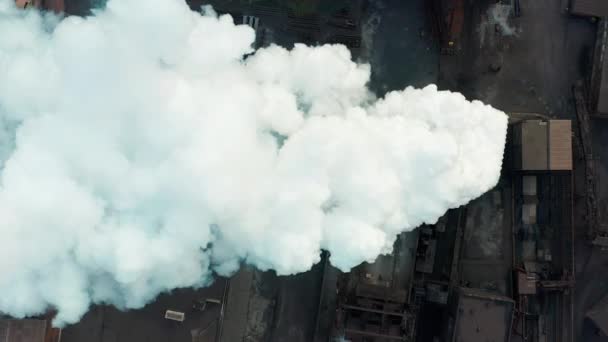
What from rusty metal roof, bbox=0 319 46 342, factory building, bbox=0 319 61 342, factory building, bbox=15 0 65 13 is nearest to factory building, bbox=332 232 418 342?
factory building, bbox=0 319 61 342

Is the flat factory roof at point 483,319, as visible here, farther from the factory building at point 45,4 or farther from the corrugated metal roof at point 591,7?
the factory building at point 45,4

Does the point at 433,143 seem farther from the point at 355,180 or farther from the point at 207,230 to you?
the point at 207,230

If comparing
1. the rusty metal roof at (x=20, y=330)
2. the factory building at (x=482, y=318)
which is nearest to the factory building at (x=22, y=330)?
the rusty metal roof at (x=20, y=330)

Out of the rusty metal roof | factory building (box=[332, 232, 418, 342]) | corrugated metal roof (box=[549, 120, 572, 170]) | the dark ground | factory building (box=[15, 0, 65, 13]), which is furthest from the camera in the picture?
the dark ground

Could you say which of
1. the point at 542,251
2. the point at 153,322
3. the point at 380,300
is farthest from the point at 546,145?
the point at 153,322

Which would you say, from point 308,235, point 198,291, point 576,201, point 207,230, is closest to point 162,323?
point 198,291

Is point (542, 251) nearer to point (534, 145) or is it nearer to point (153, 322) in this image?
point (534, 145)

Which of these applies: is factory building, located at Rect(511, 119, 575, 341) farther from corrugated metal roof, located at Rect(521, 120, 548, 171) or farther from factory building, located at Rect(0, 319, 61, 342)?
factory building, located at Rect(0, 319, 61, 342)
